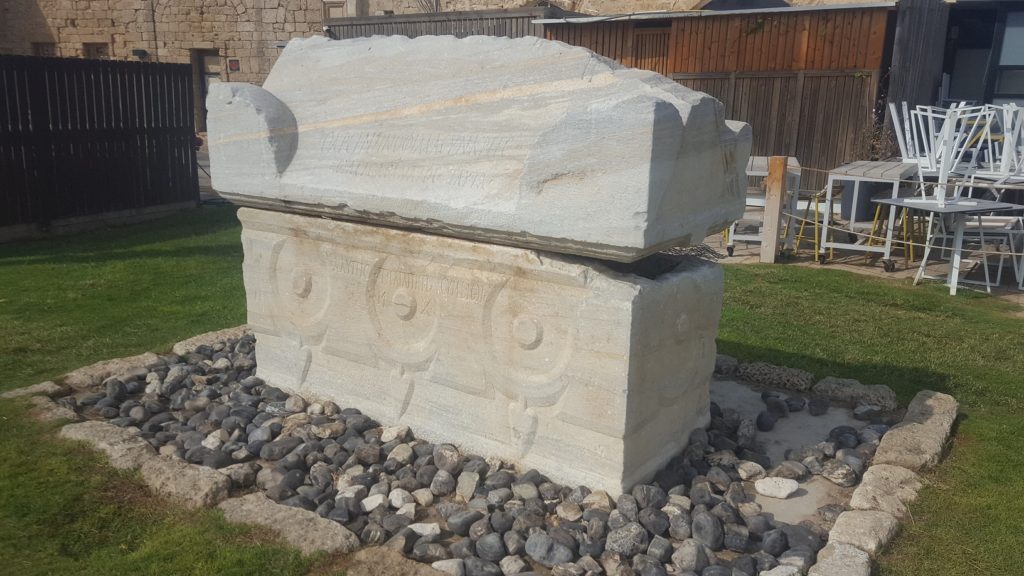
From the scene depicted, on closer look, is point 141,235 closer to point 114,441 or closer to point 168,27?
point 114,441

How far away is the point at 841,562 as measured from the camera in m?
2.37

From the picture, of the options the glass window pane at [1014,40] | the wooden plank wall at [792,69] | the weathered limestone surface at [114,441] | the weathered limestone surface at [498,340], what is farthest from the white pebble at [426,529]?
the glass window pane at [1014,40]

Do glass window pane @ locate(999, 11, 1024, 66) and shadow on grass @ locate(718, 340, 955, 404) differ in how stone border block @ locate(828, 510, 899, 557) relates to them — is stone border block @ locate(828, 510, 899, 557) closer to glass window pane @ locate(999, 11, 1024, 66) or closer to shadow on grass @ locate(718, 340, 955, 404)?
shadow on grass @ locate(718, 340, 955, 404)

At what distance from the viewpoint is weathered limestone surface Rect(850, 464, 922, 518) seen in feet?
8.95

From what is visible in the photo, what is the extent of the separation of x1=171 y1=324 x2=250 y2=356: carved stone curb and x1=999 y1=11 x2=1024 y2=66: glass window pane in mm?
9710

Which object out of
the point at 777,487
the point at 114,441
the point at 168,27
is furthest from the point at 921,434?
the point at 168,27

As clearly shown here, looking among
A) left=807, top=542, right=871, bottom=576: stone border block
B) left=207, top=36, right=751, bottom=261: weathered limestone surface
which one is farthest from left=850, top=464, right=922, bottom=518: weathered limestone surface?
left=207, top=36, right=751, bottom=261: weathered limestone surface

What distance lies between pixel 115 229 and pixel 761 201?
661cm

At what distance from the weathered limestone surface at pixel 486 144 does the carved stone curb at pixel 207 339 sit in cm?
115

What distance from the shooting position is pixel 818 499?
9.50ft

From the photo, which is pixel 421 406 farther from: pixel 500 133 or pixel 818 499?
pixel 818 499

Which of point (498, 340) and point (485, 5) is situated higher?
point (485, 5)

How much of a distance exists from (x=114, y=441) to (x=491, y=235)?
1.71 meters

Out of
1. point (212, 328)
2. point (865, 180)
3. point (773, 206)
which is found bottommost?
point (212, 328)
